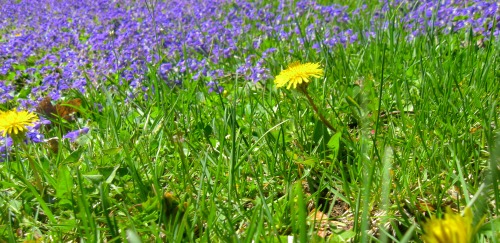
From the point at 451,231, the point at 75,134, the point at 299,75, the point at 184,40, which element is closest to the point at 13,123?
the point at 75,134

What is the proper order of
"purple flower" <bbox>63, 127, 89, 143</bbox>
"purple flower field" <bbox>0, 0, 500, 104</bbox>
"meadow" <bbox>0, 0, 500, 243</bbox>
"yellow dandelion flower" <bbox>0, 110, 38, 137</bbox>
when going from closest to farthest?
"meadow" <bbox>0, 0, 500, 243</bbox>
"yellow dandelion flower" <bbox>0, 110, 38, 137</bbox>
"purple flower" <bbox>63, 127, 89, 143</bbox>
"purple flower field" <bbox>0, 0, 500, 104</bbox>

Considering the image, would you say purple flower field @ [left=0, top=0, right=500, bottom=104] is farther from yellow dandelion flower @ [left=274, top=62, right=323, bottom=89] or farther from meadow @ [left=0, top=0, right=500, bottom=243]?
yellow dandelion flower @ [left=274, top=62, right=323, bottom=89]

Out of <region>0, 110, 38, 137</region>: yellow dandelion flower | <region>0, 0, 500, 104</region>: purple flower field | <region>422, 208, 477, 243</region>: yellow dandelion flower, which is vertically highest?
<region>0, 0, 500, 104</region>: purple flower field

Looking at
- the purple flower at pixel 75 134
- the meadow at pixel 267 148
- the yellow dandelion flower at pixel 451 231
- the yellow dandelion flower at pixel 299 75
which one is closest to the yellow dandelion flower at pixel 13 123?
the meadow at pixel 267 148

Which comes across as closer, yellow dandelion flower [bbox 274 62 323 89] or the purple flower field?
yellow dandelion flower [bbox 274 62 323 89]

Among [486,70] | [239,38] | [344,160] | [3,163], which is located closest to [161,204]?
[344,160]

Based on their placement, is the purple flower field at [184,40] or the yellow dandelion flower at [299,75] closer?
the yellow dandelion flower at [299,75]

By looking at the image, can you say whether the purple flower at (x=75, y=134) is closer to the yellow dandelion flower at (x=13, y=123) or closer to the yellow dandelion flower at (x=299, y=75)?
the yellow dandelion flower at (x=13, y=123)

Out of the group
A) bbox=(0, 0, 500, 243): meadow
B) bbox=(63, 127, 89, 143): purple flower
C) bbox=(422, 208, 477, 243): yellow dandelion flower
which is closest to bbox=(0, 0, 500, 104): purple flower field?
bbox=(0, 0, 500, 243): meadow
